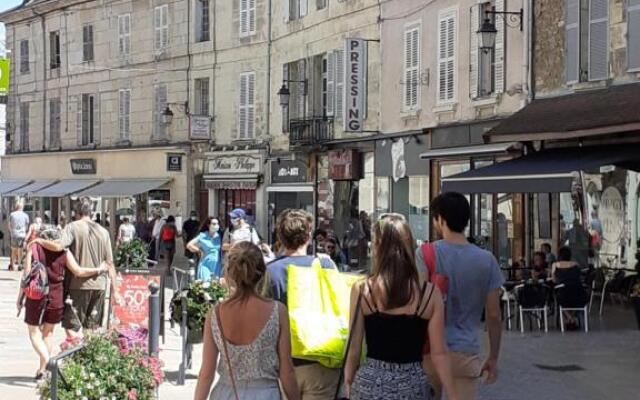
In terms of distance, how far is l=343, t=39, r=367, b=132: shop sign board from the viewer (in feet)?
80.8

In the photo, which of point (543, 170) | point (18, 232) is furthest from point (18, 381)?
point (18, 232)

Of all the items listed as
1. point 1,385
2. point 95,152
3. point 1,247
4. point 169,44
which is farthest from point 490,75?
point 1,247

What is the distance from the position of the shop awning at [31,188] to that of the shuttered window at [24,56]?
4.77 metres

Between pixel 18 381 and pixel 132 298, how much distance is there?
1.37 m

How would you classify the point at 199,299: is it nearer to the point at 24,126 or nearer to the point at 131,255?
the point at 131,255

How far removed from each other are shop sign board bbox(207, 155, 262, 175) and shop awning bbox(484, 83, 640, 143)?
13.6 meters

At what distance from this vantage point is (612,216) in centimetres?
1611

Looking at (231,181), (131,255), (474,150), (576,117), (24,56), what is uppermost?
(24,56)

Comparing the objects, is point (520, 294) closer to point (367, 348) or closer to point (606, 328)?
point (606, 328)

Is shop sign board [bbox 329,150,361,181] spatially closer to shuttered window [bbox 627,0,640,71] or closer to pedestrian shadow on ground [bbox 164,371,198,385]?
shuttered window [bbox 627,0,640,71]

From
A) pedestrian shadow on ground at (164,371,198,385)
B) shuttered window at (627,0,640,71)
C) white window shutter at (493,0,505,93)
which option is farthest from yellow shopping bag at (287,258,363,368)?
white window shutter at (493,0,505,93)

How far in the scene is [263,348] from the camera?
4.98 meters

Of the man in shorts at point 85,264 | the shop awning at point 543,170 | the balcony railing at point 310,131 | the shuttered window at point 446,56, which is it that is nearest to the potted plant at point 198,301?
the man in shorts at point 85,264

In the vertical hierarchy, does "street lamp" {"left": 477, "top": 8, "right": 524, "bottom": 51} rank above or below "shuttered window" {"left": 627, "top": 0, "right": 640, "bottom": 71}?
above
